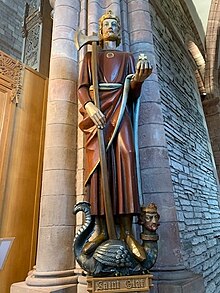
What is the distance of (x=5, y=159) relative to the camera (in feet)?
7.69

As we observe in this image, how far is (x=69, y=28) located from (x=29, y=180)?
1.58 m

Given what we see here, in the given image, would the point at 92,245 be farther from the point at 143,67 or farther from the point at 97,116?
the point at 143,67

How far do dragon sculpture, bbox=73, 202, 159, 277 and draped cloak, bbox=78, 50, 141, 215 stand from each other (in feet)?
0.26

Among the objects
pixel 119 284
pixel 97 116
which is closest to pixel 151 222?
pixel 119 284

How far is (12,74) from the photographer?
271 cm

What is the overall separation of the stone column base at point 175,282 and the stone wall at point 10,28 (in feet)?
22.9

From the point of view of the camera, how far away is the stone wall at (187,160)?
101 inches

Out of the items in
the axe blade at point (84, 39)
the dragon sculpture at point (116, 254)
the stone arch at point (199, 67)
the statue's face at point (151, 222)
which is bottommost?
the dragon sculpture at point (116, 254)

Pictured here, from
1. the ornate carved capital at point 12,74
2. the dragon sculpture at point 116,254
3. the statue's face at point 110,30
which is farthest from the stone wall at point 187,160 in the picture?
the ornate carved capital at point 12,74

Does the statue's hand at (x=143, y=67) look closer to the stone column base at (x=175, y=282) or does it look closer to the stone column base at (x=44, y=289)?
the stone column base at (x=175, y=282)

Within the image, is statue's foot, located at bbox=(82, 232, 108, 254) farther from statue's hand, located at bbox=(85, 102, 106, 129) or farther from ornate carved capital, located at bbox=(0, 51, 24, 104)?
ornate carved capital, located at bbox=(0, 51, 24, 104)

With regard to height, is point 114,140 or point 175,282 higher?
point 114,140

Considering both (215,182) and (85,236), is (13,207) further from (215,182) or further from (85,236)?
(215,182)

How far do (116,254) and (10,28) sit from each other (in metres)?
7.69
